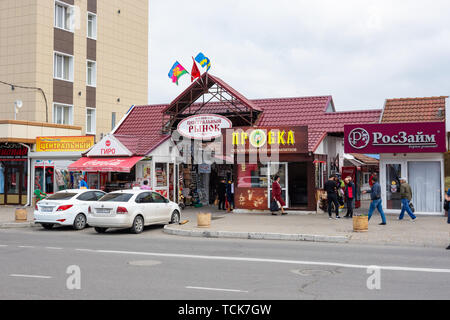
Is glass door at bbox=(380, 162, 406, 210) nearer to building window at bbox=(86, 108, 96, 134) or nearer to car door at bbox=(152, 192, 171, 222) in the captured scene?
car door at bbox=(152, 192, 171, 222)

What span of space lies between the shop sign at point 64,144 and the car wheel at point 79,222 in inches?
398

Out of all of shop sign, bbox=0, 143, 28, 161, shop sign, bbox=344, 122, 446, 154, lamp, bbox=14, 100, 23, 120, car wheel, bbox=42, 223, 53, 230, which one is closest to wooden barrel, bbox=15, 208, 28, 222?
car wheel, bbox=42, 223, 53, 230

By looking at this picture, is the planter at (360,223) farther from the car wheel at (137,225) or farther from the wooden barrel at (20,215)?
the wooden barrel at (20,215)

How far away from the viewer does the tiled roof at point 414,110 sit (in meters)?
A: 23.0

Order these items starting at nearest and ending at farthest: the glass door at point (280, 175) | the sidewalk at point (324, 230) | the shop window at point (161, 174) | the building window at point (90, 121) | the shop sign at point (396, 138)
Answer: the sidewalk at point (324, 230) → the shop sign at point (396, 138) → the glass door at point (280, 175) → the shop window at point (161, 174) → the building window at point (90, 121)

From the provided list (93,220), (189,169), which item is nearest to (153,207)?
(93,220)

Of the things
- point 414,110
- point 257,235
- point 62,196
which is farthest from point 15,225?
point 414,110

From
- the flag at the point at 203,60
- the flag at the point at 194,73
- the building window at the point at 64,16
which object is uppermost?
the building window at the point at 64,16

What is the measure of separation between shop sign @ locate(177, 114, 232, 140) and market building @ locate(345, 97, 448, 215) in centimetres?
682

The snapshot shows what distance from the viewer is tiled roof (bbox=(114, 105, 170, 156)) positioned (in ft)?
86.1

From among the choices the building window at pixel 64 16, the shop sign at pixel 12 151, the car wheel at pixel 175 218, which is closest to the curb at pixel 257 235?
the car wheel at pixel 175 218

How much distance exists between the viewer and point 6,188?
30.0 meters

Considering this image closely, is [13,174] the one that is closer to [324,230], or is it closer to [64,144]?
[64,144]
